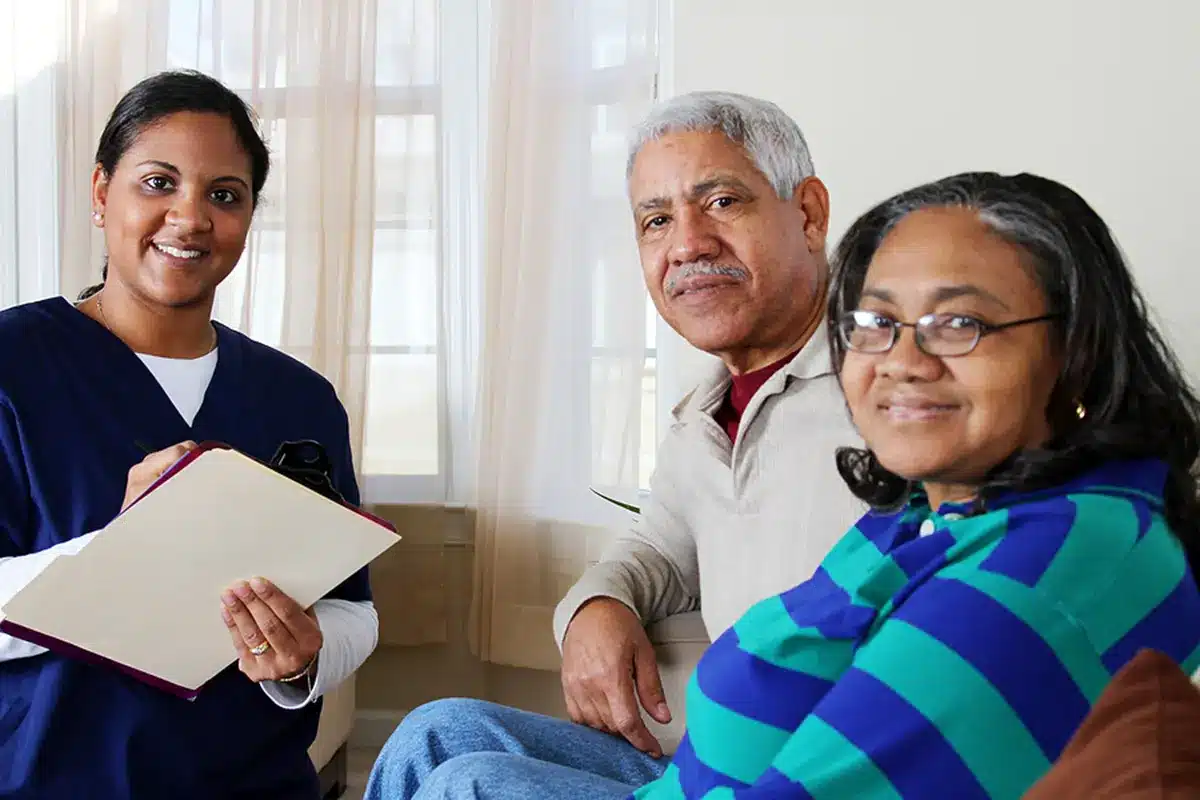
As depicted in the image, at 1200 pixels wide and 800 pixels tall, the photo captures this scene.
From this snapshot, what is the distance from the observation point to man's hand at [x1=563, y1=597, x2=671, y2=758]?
4.60 feet

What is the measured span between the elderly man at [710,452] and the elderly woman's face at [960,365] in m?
0.39

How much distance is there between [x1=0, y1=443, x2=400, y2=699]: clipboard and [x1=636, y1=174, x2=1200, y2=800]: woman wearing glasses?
51cm

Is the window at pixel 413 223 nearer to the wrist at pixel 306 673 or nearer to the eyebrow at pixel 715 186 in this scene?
the wrist at pixel 306 673

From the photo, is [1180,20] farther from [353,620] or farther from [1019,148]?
[353,620]

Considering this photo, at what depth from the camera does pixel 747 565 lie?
1435 mm

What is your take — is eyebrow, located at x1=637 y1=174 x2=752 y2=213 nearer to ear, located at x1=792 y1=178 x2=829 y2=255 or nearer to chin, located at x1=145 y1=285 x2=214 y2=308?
ear, located at x1=792 y1=178 x2=829 y2=255

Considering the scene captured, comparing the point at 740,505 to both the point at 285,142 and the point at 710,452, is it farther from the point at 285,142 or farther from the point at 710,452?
the point at 285,142

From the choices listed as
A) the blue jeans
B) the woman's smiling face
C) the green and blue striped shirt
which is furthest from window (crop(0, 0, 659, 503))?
the green and blue striped shirt

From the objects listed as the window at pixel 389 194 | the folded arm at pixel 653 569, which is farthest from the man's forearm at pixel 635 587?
the window at pixel 389 194

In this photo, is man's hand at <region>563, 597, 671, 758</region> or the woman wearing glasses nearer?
the woman wearing glasses

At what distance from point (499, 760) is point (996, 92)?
47.5 inches

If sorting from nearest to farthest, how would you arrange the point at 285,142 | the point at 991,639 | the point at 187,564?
the point at 991,639 → the point at 187,564 → the point at 285,142

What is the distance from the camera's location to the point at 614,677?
1399mm


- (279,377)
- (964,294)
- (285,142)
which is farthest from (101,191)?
(964,294)
